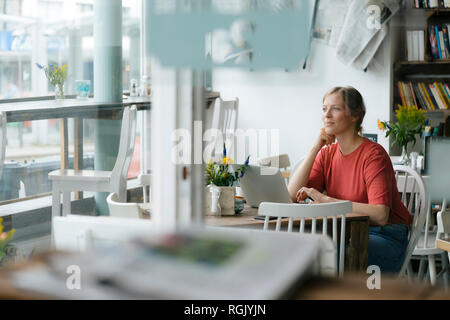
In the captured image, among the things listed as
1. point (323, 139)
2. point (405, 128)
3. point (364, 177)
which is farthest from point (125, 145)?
point (405, 128)

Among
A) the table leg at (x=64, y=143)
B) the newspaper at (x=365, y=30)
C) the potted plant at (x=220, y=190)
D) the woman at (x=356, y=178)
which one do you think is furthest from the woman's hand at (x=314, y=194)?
the newspaper at (x=365, y=30)

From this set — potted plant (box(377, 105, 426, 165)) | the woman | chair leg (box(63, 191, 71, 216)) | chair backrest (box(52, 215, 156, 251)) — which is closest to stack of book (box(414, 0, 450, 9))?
potted plant (box(377, 105, 426, 165))

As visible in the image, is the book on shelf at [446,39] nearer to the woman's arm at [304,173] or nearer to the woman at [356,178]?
the woman at [356,178]

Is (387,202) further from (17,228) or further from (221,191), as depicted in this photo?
(17,228)

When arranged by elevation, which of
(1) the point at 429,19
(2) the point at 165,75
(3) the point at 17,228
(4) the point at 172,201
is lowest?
(3) the point at 17,228

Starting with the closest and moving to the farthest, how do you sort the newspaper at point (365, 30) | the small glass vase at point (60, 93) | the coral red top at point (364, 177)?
the small glass vase at point (60, 93)
the coral red top at point (364, 177)
the newspaper at point (365, 30)

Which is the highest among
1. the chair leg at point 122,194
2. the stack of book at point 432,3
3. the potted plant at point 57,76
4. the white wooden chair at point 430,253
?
the stack of book at point 432,3

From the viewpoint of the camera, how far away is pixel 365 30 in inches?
171

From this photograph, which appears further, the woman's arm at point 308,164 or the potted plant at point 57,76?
the woman's arm at point 308,164

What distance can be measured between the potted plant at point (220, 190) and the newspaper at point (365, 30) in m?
2.21

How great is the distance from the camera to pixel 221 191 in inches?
91.3

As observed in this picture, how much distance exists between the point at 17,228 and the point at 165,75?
3.29 feet

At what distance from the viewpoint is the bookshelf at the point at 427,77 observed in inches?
175

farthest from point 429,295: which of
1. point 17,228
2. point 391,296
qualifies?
point 17,228
